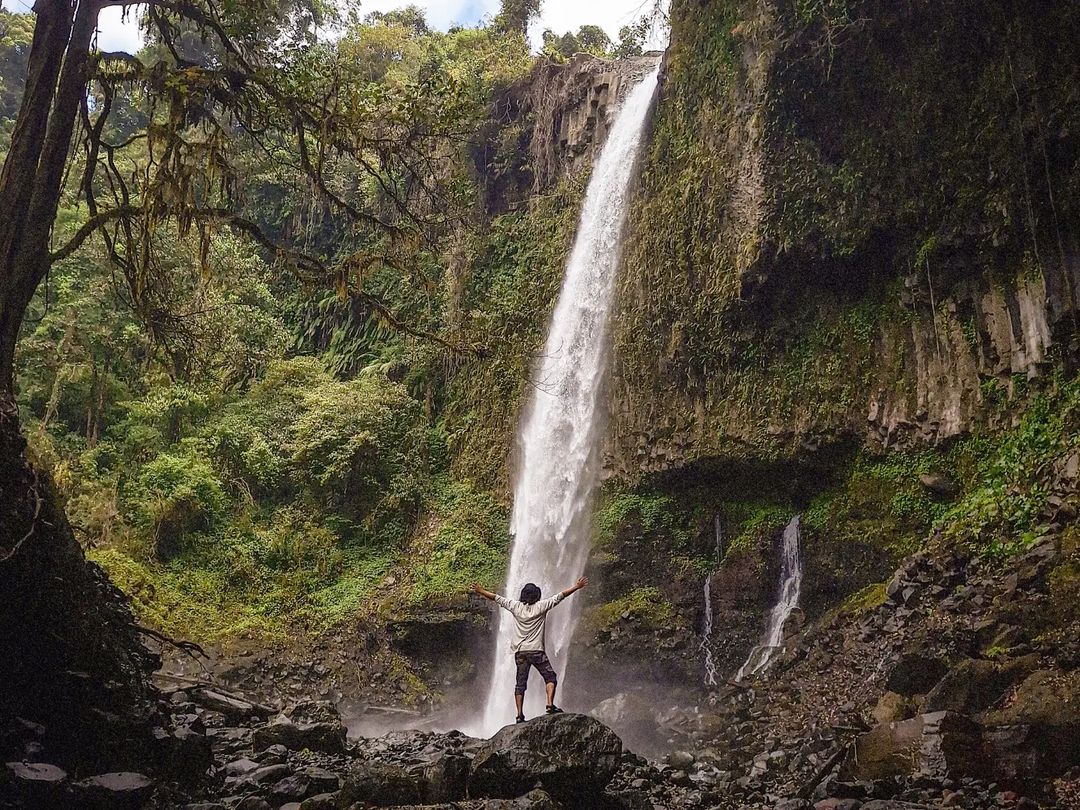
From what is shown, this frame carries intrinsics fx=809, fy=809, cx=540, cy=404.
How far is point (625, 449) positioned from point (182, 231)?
10467 millimetres

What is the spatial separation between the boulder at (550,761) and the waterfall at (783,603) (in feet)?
20.2

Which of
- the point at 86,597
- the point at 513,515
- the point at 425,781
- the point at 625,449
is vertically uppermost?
the point at 625,449

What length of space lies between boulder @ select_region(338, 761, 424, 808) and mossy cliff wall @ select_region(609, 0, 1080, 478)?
340 inches

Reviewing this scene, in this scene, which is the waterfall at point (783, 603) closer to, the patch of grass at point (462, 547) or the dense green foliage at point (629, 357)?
the dense green foliage at point (629, 357)

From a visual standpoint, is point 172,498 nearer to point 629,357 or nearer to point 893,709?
point 629,357

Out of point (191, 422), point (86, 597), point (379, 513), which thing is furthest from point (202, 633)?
point (86, 597)

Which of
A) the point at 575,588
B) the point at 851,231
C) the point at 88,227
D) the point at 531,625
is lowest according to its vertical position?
the point at 531,625

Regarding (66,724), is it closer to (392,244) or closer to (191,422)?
(392,244)

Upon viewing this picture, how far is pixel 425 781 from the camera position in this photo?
600cm

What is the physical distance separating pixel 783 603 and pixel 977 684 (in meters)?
5.31

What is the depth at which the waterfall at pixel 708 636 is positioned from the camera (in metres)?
12.6

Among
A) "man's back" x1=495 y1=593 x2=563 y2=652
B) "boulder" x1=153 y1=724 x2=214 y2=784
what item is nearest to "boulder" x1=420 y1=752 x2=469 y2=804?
"man's back" x1=495 y1=593 x2=563 y2=652

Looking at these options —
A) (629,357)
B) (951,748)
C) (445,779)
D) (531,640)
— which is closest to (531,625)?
(531,640)

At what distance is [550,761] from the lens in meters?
5.91
